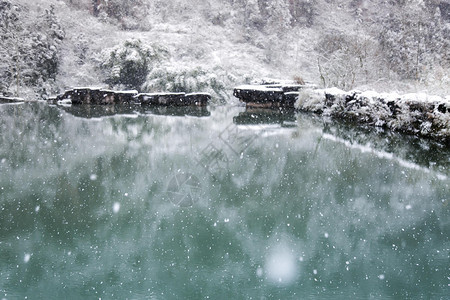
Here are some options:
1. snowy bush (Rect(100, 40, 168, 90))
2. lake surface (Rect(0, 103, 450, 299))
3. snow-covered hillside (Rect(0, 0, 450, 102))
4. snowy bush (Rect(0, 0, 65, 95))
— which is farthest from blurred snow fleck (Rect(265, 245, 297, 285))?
snowy bush (Rect(0, 0, 65, 95))

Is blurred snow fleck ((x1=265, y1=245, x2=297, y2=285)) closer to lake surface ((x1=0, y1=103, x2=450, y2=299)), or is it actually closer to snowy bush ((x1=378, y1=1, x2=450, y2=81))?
lake surface ((x1=0, y1=103, x2=450, y2=299))

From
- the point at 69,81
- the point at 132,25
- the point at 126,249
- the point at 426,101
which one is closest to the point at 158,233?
the point at 126,249

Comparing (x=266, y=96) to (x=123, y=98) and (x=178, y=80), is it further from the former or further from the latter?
(x=123, y=98)

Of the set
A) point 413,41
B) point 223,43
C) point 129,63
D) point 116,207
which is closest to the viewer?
point 116,207

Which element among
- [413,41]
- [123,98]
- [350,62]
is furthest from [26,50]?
[413,41]

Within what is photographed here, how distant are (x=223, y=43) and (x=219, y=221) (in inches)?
854

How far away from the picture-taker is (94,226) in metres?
2.67

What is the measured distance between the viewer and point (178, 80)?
14.7m

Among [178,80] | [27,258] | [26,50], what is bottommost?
[178,80]

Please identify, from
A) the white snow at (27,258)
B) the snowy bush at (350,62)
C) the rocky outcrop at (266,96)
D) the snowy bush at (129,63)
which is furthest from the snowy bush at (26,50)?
the white snow at (27,258)

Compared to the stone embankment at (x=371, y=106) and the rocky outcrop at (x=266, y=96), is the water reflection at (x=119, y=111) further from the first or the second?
the stone embankment at (x=371, y=106)

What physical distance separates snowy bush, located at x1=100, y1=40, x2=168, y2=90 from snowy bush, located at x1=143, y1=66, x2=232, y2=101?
1.01 metres

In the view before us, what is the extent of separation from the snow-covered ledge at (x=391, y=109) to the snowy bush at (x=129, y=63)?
804 centimetres

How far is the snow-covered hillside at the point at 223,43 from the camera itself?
1488 cm
